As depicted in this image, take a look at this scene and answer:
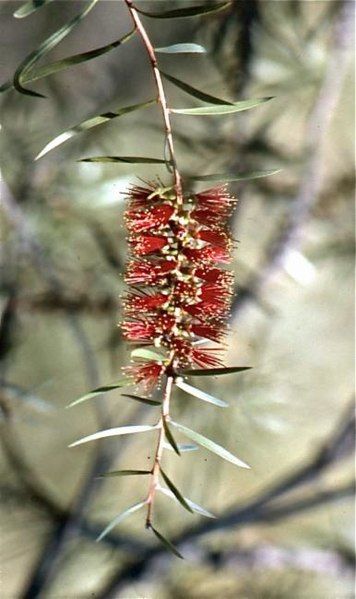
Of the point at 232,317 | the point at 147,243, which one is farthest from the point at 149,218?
the point at 232,317

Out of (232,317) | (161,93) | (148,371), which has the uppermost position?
(161,93)

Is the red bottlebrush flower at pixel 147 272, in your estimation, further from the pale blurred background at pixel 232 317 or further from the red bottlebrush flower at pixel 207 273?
the pale blurred background at pixel 232 317

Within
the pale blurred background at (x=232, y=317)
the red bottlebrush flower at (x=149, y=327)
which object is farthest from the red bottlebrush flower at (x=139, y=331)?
the pale blurred background at (x=232, y=317)

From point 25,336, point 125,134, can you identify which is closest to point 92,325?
point 25,336

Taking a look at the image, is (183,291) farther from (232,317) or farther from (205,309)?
(232,317)

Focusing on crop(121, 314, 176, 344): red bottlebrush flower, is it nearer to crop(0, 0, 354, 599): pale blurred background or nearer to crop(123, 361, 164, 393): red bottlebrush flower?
crop(123, 361, 164, 393): red bottlebrush flower

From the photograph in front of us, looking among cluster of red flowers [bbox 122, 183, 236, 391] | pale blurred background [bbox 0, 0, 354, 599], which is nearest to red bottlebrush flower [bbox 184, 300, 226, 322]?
cluster of red flowers [bbox 122, 183, 236, 391]
